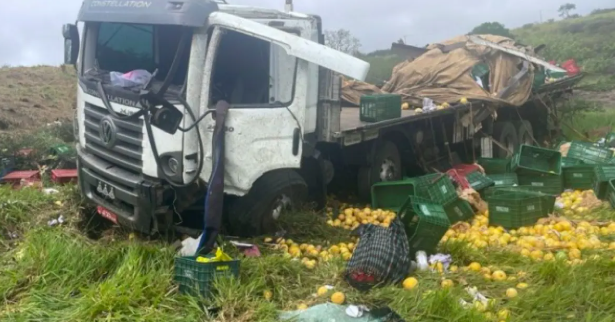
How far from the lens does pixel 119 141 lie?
19.9 ft

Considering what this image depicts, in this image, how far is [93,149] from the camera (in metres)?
6.47

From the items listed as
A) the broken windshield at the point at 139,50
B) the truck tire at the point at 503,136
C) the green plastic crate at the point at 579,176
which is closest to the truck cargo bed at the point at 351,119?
the broken windshield at the point at 139,50

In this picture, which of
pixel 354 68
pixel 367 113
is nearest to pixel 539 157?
pixel 367 113

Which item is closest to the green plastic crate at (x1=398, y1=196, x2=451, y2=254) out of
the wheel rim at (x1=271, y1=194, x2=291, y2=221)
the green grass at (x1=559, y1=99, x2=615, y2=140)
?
the wheel rim at (x1=271, y1=194, x2=291, y2=221)

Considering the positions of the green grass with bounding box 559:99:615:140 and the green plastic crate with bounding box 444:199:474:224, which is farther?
the green grass with bounding box 559:99:615:140

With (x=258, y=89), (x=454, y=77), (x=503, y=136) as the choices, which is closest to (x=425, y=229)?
(x=258, y=89)

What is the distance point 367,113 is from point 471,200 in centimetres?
158

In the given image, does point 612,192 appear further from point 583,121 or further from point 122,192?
point 583,121

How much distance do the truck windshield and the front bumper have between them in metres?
0.90

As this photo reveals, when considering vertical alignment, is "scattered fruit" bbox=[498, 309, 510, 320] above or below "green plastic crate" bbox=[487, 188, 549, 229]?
below

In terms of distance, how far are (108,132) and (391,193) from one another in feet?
11.0

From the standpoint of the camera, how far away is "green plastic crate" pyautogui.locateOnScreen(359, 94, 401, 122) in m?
8.02

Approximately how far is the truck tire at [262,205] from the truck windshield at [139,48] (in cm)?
122

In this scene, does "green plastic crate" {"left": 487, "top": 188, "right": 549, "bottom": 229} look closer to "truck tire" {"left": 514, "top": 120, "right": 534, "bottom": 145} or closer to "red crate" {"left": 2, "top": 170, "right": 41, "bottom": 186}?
"truck tire" {"left": 514, "top": 120, "right": 534, "bottom": 145}
